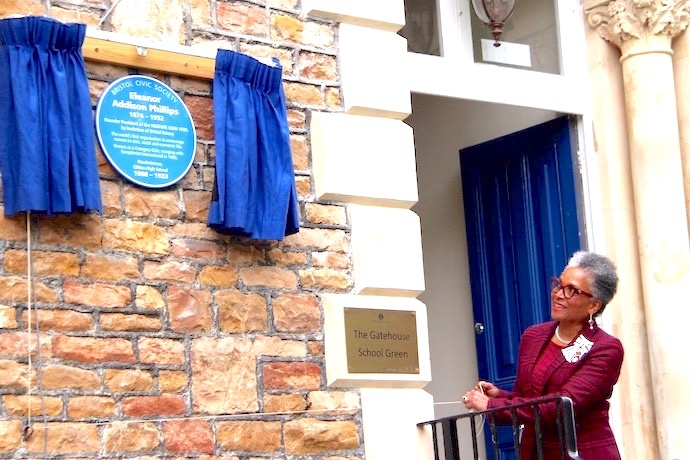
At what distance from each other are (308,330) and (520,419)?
42.0 inches

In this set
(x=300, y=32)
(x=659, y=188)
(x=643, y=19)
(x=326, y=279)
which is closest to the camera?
(x=326, y=279)

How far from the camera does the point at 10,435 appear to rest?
5.96m

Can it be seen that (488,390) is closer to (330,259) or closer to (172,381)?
(330,259)

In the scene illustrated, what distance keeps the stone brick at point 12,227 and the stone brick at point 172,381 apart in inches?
33.4

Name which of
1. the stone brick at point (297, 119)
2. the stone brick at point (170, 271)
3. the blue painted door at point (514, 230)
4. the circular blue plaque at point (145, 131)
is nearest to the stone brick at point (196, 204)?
the circular blue plaque at point (145, 131)

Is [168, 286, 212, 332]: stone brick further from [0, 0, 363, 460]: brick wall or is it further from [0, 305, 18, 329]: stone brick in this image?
[0, 305, 18, 329]: stone brick

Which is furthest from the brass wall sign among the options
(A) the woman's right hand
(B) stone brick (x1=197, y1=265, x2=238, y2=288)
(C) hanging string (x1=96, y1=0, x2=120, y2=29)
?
(C) hanging string (x1=96, y1=0, x2=120, y2=29)

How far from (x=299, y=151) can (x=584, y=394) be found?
1803 mm

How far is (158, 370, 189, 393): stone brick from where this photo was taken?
21.2 feet

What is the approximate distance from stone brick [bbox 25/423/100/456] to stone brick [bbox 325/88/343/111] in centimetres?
206

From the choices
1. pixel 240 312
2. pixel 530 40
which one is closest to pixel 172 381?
pixel 240 312

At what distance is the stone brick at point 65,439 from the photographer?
602cm

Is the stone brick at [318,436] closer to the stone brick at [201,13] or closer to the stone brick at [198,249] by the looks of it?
the stone brick at [198,249]

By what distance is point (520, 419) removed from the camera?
666cm
